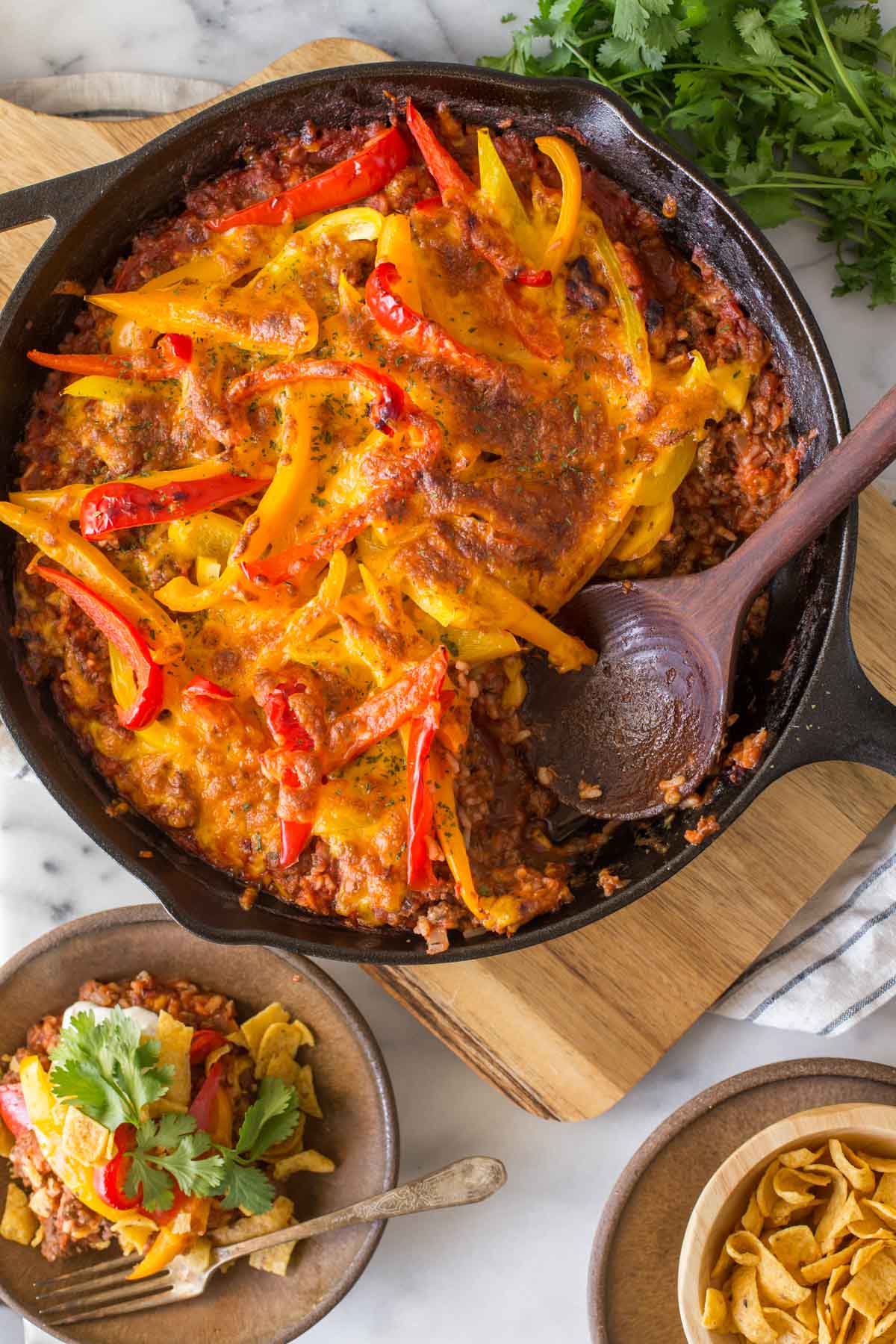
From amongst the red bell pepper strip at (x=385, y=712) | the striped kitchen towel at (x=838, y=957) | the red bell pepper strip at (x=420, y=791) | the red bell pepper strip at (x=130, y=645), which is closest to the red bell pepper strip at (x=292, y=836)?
the red bell pepper strip at (x=385, y=712)

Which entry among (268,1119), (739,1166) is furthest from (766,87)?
(268,1119)

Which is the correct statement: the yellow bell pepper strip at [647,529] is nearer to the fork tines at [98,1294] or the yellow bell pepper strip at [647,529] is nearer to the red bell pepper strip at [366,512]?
the red bell pepper strip at [366,512]

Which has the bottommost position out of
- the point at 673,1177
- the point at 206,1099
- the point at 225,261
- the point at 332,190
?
the point at 673,1177

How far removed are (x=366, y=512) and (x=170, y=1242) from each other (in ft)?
7.35

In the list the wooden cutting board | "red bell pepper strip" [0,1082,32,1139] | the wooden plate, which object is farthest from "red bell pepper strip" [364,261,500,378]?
"red bell pepper strip" [0,1082,32,1139]

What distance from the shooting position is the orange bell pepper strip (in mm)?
3525

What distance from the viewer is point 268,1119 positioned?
3.54 metres

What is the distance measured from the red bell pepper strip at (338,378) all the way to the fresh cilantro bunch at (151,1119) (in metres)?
1.82

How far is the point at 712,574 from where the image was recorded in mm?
2920

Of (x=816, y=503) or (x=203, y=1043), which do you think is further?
(x=203, y=1043)

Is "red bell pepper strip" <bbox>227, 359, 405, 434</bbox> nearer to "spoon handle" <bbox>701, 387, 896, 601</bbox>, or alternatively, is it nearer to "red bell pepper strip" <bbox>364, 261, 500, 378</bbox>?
"red bell pepper strip" <bbox>364, 261, 500, 378</bbox>

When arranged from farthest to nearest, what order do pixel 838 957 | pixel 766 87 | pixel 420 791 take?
pixel 838 957 → pixel 766 87 → pixel 420 791

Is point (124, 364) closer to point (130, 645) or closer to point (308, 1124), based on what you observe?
point (130, 645)

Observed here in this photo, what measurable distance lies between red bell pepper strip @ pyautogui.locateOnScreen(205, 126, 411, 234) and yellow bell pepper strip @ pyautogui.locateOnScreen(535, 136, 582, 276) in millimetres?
420
